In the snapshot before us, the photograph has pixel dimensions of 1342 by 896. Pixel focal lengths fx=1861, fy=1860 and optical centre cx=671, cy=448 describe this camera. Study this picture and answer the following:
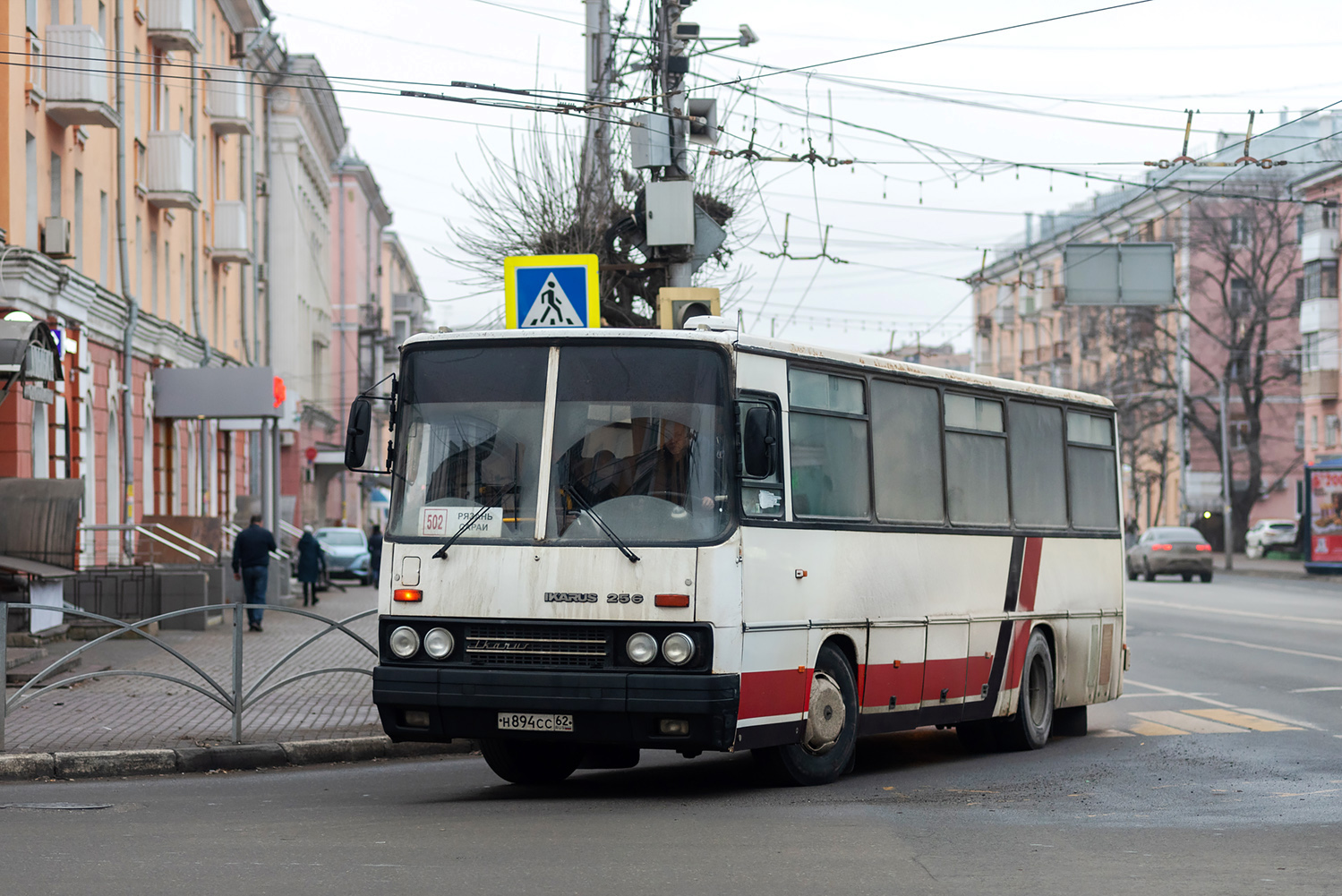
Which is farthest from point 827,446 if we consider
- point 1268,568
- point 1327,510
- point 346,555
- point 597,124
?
point 1268,568

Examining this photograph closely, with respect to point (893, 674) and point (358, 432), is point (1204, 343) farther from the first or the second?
point (358, 432)

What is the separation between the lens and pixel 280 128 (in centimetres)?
6181

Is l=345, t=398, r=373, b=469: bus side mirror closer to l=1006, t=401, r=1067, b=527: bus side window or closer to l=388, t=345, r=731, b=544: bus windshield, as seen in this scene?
l=388, t=345, r=731, b=544: bus windshield

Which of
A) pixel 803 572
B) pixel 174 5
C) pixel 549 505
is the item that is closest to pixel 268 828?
pixel 549 505

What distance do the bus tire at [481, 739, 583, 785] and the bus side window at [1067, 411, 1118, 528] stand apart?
532 cm

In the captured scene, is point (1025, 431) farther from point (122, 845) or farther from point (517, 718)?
point (122, 845)

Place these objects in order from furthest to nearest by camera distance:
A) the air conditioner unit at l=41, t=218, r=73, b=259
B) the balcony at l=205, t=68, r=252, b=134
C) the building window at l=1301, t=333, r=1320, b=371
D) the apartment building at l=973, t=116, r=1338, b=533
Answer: the apartment building at l=973, t=116, r=1338, b=533 < the building window at l=1301, t=333, r=1320, b=371 < the balcony at l=205, t=68, r=252, b=134 < the air conditioner unit at l=41, t=218, r=73, b=259

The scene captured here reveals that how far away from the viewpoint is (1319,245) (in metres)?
65.1

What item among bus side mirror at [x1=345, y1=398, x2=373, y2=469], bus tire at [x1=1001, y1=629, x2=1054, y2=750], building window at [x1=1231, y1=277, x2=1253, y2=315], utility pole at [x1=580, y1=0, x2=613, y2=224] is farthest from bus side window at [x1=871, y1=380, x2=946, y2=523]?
building window at [x1=1231, y1=277, x2=1253, y2=315]

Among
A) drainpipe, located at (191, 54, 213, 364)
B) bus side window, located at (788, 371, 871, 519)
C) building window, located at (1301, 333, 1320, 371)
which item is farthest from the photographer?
building window, located at (1301, 333, 1320, 371)

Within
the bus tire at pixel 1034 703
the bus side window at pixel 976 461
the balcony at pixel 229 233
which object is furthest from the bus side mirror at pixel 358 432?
the balcony at pixel 229 233

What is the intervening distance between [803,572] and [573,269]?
4.97 meters

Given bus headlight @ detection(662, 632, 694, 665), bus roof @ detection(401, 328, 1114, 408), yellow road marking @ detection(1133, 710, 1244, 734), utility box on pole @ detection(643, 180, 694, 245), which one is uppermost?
utility box on pole @ detection(643, 180, 694, 245)

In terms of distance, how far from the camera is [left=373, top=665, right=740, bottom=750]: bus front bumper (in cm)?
968
